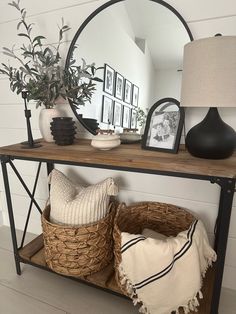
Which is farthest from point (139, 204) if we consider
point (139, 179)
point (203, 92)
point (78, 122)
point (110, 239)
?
point (203, 92)

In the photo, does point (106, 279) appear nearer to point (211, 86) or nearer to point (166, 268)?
point (166, 268)

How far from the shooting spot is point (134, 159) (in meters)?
0.93

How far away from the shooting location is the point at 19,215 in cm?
195

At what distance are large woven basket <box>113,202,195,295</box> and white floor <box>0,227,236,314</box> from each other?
1.37 ft

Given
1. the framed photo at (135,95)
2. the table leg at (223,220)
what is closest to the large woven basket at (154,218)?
the table leg at (223,220)

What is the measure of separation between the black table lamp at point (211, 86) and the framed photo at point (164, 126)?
13 centimetres

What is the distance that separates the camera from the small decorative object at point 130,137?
4.15ft

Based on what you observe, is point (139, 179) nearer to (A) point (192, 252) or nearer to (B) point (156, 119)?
(B) point (156, 119)

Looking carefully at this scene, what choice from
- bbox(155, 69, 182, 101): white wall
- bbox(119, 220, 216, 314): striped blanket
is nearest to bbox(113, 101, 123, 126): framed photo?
bbox(155, 69, 182, 101): white wall

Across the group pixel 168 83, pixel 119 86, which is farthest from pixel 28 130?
pixel 168 83

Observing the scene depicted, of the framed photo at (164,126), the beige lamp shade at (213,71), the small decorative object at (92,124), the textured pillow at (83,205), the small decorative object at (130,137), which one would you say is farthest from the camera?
the small decorative object at (92,124)

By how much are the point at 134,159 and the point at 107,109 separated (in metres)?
0.53

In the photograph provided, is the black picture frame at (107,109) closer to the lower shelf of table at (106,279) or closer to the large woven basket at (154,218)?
the large woven basket at (154,218)

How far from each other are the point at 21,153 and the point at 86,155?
39 centimetres
